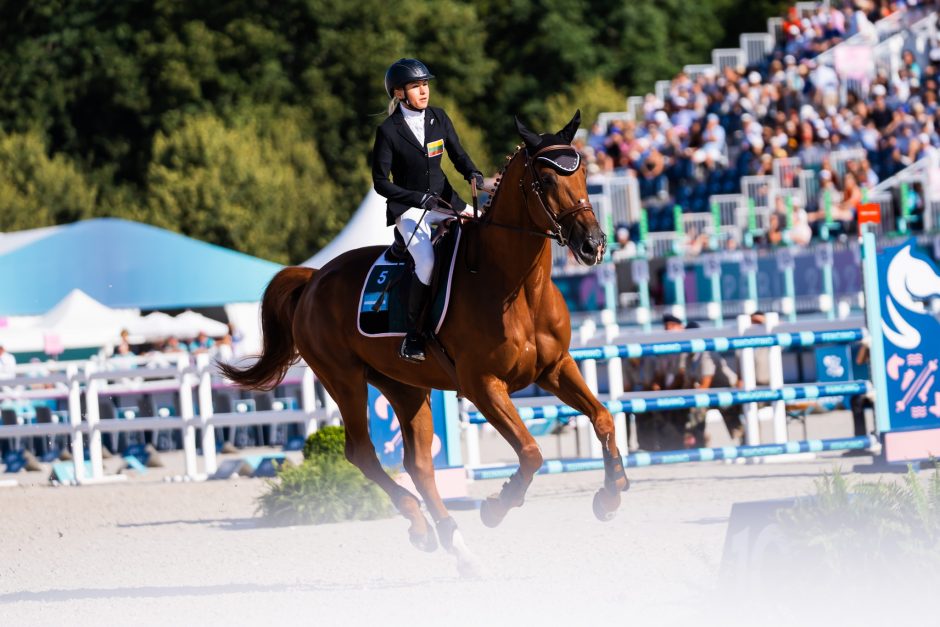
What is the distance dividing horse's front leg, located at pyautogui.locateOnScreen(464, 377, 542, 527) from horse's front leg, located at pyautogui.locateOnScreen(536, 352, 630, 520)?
0.25 m

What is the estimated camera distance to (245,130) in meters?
47.3

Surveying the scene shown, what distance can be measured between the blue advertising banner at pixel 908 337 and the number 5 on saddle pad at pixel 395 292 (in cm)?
454

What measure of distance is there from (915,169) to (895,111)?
262cm

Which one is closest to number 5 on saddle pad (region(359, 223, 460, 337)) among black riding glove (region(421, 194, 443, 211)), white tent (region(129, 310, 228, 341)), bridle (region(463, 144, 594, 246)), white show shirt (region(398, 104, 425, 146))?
black riding glove (region(421, 194, 443, 211))

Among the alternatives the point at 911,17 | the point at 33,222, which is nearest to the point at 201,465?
the point at 911,17

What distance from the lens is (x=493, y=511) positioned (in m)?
7.46

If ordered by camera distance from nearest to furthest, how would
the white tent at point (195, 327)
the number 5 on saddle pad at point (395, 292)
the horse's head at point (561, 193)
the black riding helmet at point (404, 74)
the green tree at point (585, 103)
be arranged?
the horse's head at point (561, 193) → the number 5 on saddle pad at point (395, 292) → the black riding helmet at point (404, 74) → the white tent at point (195, 327) → the green tree at point (585, 103)

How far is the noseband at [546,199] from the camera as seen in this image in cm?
702

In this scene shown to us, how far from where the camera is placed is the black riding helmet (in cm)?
795

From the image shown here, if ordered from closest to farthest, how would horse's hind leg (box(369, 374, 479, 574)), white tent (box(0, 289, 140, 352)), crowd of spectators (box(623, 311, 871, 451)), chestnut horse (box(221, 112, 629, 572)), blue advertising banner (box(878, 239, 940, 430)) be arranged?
chestnut horse (box(221, 112, 629, 572)), horse's hind leg (box(369, 374, 479, 574)), blue advertising banner (box(878, 239, 940, 430)), crowd of spectators (box(623, 311, 871, 451)), white tent (box(0, 289, 140, 352))

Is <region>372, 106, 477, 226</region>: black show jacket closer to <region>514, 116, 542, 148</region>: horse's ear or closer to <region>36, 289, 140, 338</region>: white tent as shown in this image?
<region>514, 116, 542, 148</region>: horse's ear

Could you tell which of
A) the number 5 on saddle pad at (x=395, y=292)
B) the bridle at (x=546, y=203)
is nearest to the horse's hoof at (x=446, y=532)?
the number 5 on saddle pad at (x=395, y=292)

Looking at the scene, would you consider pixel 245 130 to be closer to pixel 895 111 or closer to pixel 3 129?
pixel 3 129

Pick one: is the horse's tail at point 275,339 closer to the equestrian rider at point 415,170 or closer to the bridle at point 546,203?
the equestrian rider at point 415,170
